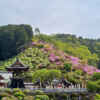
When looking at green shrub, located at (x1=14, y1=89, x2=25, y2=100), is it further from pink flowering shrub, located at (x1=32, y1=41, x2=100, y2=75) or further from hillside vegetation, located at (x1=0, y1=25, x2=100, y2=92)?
pink flowering shrub, located at (x1=32, y1=41, x2=100, y2=75)

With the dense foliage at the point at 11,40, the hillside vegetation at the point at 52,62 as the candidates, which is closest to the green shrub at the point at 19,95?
the hillside vegetation at the point at 52,62

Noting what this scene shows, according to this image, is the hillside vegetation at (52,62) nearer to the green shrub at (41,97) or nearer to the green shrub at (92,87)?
the green shrub at (92,87)

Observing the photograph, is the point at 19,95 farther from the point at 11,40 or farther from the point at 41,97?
the point at 11,40

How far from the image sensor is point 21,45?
3371 inches

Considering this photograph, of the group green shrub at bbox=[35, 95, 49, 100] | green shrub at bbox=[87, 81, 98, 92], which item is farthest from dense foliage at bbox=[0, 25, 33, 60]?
green shrub at bbox=[35, 95, 49, 100]

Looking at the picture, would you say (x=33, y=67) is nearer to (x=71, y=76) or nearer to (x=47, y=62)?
(x=47, y=62)

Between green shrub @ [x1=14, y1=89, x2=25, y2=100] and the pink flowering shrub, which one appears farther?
the pink flowering shrub

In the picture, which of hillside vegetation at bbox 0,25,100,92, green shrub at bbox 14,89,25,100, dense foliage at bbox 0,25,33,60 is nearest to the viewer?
green shrub at bbox 14,89,25,100

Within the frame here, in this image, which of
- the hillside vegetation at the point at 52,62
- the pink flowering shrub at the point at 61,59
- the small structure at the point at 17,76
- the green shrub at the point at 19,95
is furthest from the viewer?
the pink flowering shrub at the point at 61,59

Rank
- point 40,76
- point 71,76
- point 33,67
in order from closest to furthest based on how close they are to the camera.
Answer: point 40,76
point 71,76
point 33,67

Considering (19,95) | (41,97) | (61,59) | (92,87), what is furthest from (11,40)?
(41,97)

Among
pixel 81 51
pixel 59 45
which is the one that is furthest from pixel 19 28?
pixel 81 51

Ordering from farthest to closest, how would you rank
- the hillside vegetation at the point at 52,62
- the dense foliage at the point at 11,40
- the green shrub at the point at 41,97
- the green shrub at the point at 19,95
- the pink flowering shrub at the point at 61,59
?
the dense foliage at the point at 11,40, the pink flowering shrub at the point at 61,59, the hillside vegetation at the point at 52,62, the green shrub at the point at 19,95, the green shrub at the point at 41,97

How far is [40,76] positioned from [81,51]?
145 feet
